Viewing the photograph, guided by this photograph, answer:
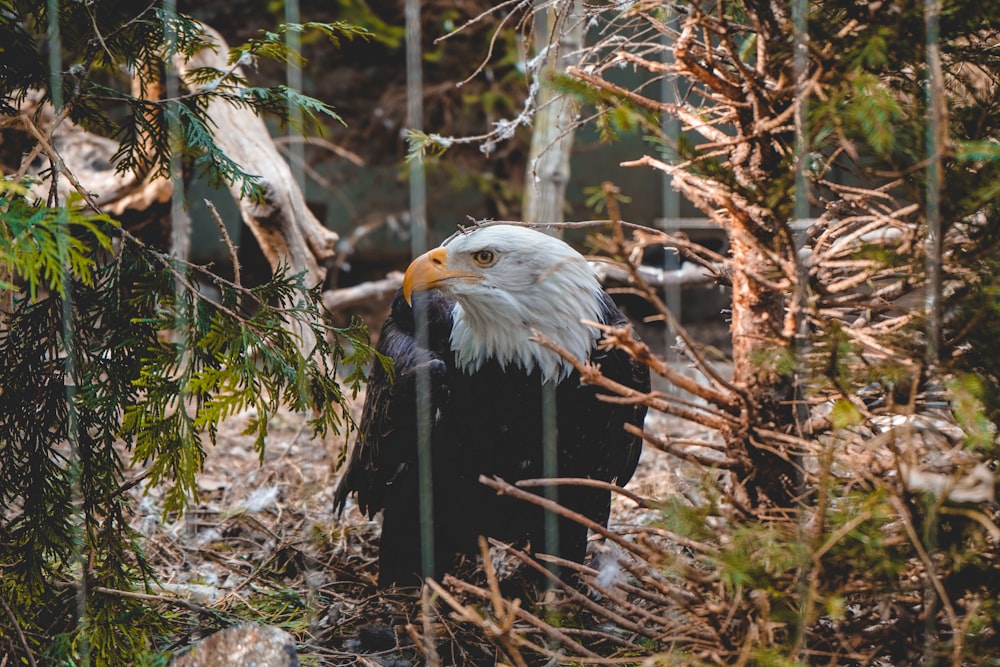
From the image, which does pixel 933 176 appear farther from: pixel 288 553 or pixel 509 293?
pixel 288 553

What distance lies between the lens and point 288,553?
3.13m

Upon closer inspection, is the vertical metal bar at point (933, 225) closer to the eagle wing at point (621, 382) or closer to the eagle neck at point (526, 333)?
the eagle wing at point (621, 382)

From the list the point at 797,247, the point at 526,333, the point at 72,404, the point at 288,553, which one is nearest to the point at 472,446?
the point at 526,333

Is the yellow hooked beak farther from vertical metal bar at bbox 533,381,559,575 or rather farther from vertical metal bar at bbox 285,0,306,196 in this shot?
vertical metal bar at bbox 285,0,306,196

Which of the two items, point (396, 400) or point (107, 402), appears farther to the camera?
point (396, 400)

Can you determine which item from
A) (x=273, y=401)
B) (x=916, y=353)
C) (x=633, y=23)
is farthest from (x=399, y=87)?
(x=916, y=353)

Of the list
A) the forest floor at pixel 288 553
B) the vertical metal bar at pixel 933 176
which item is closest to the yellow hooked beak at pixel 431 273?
the forest floor at pixel 288 553

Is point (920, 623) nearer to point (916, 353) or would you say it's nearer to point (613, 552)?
point (916, 353)

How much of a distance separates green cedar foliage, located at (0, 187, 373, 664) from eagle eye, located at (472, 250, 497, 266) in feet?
1.53

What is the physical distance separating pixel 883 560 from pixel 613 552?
1461mm

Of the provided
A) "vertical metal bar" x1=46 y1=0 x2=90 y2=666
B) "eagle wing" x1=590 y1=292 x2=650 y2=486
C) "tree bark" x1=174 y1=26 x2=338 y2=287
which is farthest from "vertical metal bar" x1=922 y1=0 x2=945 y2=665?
"tree bark" x1=174 y1=26 x2=338 y2=287

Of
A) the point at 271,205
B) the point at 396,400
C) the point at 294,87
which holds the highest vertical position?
the point at 294,87

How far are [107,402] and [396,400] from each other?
811 mm

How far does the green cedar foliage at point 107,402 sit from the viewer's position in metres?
2.08
